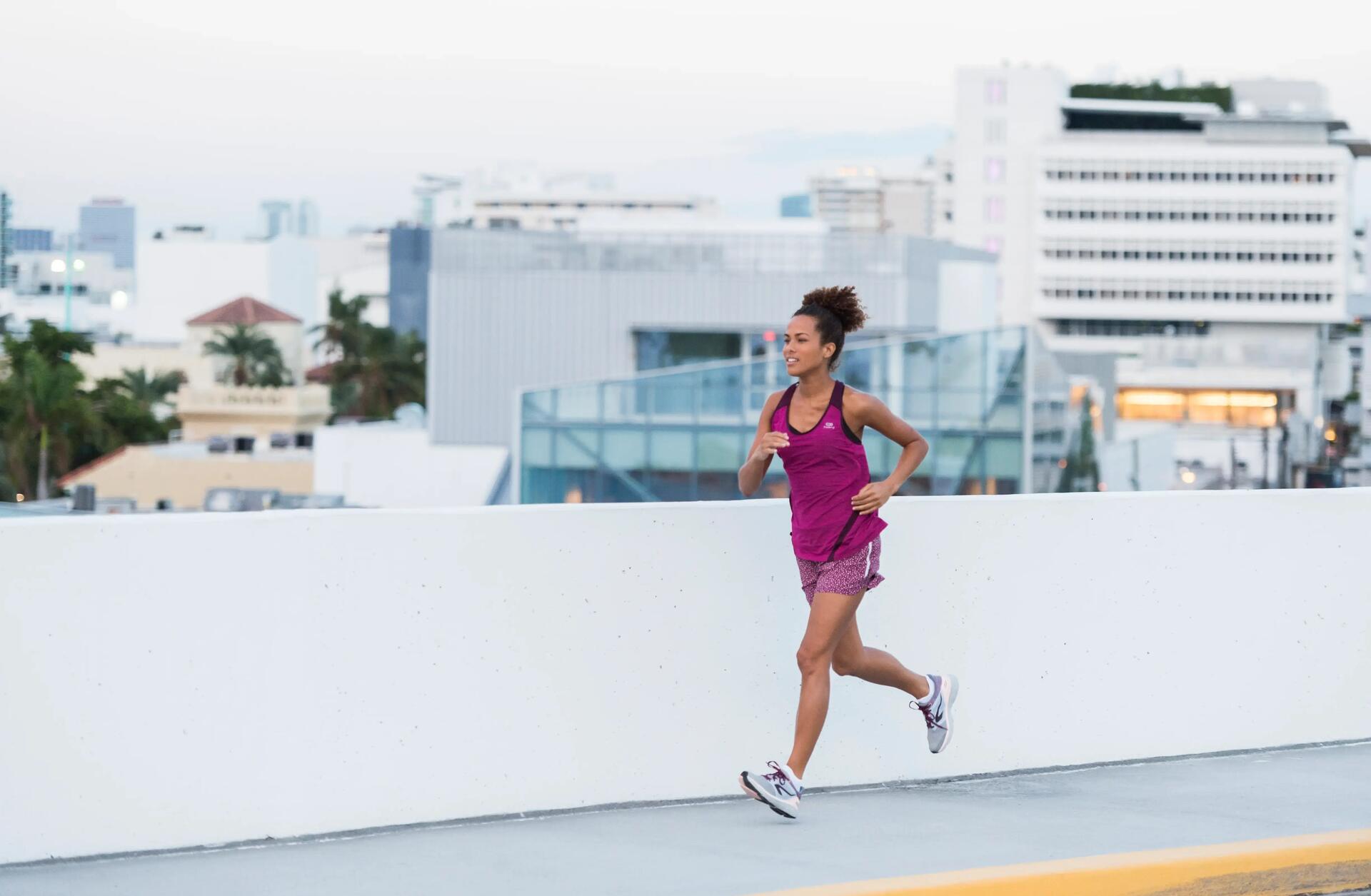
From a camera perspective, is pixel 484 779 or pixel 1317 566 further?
pixel 1317 566

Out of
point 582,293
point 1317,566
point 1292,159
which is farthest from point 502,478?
point 1292,159

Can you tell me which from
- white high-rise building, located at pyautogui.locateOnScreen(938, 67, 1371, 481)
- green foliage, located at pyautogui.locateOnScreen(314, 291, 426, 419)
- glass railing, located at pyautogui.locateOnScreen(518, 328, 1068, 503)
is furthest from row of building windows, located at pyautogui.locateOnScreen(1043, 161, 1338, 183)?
glass railing, located at pyautogui.locateOnScreen(518, 328, 1068, 503)

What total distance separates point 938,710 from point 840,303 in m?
1.41

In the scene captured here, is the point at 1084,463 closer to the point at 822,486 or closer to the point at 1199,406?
the point at 822,486

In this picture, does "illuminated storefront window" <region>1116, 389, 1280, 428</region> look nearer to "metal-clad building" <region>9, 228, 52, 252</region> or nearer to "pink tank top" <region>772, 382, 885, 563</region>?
"metal-clad building" <region>9, 228, 52, 252</region>

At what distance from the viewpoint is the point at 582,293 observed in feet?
235

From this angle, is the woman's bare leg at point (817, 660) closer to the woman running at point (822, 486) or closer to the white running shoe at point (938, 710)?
the woman running at point (822, 486)

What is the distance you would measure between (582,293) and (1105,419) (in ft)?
69.4

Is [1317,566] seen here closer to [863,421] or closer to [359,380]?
[863,421]

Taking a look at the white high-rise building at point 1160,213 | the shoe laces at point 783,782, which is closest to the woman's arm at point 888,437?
the shoe laces at point 783,782

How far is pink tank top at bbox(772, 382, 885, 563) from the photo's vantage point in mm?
5316

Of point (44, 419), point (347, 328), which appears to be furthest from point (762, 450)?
point (347, 328)

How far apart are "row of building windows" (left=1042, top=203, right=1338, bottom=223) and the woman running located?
478 feet

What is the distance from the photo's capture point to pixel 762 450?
518 cm
